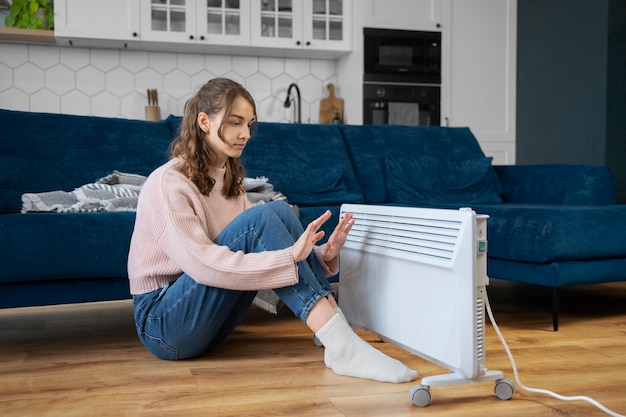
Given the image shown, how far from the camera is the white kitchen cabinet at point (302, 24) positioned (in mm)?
4750

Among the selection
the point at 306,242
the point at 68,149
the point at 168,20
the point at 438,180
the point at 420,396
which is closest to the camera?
the point at 420,396

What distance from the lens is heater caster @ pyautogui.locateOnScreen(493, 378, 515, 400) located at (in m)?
1.58

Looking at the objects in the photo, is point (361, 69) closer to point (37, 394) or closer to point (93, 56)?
point (93, 56)

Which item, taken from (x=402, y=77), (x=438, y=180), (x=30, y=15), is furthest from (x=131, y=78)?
(x=438, y=180)

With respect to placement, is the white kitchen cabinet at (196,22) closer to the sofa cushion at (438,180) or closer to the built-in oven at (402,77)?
the built-in oven at (402,77)

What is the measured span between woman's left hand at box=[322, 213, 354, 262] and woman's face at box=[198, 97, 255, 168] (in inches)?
13.2

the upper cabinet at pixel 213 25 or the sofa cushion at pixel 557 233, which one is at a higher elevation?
the upper cabinet at pixel 213 25

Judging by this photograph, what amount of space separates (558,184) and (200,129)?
201cm

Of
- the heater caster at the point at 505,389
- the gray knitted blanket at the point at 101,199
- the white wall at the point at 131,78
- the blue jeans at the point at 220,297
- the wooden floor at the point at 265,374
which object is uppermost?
the white wall at the point at 131,78

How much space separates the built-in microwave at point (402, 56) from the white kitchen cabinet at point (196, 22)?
2.80ft

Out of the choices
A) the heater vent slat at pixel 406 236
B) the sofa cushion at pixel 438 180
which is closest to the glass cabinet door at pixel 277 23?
the sofa cushion at pixel 438 180

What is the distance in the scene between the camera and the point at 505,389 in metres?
1.59

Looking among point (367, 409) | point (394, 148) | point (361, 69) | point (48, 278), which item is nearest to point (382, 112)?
point (361, 69)

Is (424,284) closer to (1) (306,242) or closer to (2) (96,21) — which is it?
(1) (306,242)
